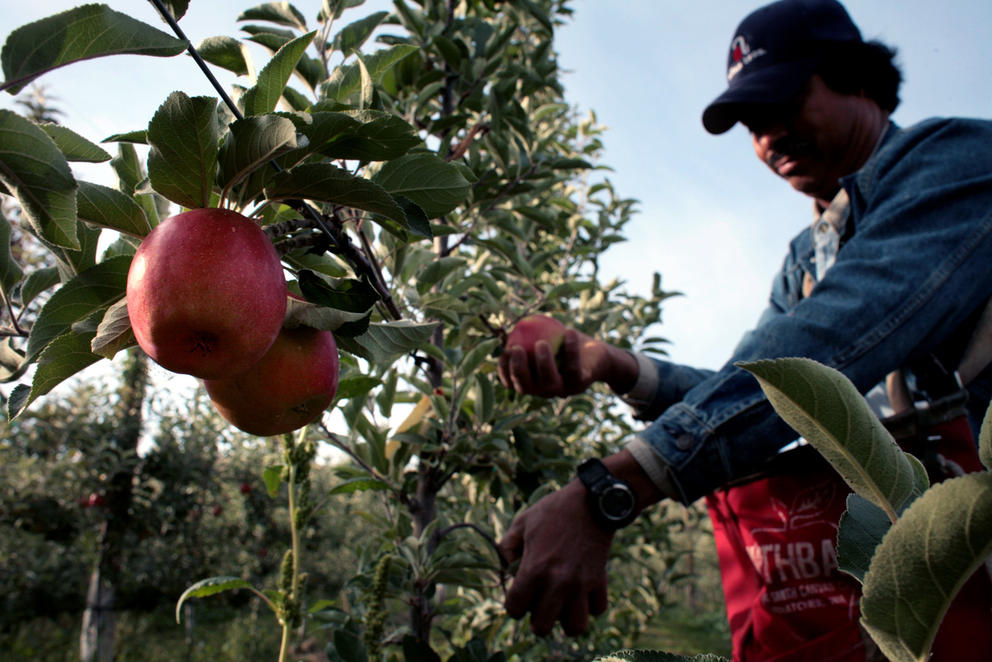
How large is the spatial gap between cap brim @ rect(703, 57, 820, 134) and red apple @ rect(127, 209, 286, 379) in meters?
1.96

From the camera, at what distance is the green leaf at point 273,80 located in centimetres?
69

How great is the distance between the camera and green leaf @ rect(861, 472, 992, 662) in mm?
311

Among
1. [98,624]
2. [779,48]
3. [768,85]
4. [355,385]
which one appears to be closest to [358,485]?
[355,385]

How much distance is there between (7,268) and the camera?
803 mm

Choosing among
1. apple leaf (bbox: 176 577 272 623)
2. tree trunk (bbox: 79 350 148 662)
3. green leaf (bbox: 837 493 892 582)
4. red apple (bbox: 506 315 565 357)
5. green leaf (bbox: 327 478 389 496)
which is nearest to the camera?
green leaf (bbox: 837 493 892 582)

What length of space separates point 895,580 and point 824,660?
120cm

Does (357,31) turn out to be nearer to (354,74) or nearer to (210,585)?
(354,74)

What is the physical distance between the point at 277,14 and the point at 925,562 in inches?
62.4

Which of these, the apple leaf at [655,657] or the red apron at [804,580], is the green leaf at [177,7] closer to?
the apple leaf at [655,657]

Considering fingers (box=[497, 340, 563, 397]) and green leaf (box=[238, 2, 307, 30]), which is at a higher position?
green leaf (box=[238, 2, 307, 30])

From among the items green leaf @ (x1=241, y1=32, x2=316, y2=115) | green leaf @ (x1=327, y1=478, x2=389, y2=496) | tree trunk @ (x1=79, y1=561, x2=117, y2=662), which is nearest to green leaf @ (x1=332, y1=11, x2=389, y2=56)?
green leaf @ (x1=241, y1=32, x2=316, y2=115)

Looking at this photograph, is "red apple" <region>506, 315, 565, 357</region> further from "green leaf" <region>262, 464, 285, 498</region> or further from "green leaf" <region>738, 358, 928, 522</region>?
"green leaf" <region>738, 358, 928, 522</region>

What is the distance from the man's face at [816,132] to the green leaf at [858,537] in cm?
207

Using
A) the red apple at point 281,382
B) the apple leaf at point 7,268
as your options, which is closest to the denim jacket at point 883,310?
the red apple at point 281,382
